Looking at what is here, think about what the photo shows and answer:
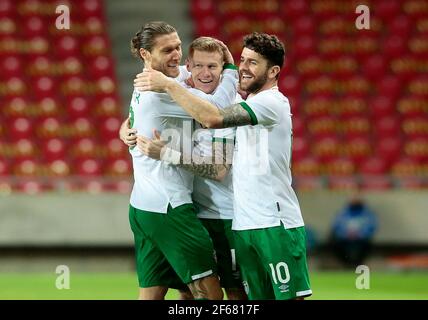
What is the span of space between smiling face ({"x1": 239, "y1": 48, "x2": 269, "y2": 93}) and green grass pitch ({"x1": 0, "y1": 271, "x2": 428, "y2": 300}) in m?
4.26

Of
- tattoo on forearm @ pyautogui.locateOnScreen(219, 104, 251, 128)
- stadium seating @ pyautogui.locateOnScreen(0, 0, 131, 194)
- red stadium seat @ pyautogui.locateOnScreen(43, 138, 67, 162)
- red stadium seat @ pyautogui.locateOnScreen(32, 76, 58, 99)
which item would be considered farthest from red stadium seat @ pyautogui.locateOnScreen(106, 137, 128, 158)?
tattoo on forearm @ pyautogui.locateOnScreen(219, 104, 251, 128)

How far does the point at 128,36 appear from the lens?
1588 centimetres

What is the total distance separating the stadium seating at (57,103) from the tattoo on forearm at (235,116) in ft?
24.3

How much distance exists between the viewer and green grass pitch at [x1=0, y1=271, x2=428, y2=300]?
9.66 meters

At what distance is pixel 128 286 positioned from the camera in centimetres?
1068

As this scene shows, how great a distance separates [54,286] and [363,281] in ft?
11.4

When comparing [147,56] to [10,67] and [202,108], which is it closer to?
[202,108]

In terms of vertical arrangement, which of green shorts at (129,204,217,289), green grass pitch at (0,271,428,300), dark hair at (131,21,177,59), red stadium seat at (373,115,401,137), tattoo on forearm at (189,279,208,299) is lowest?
green grass pitch at (0,271,428,300)

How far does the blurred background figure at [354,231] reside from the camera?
12422mm

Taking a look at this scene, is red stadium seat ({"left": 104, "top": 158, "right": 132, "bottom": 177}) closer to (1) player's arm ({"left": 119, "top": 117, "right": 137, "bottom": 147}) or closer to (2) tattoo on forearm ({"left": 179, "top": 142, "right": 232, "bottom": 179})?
(1) player's arm ({"left": 119, "top": 117, "right": 137, "bottom": 147})

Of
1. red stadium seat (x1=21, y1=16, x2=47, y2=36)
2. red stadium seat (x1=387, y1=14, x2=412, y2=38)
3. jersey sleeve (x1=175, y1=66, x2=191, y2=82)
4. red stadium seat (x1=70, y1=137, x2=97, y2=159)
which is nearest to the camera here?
jersey sleeve (x1=175, y1=66, x2=191, y2=82)

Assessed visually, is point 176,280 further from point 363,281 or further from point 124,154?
point 124,154

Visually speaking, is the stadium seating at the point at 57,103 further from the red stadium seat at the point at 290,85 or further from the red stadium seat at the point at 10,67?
the red stadium seat at the point at 290,85

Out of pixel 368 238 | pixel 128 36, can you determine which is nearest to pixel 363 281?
pixel 368 238
